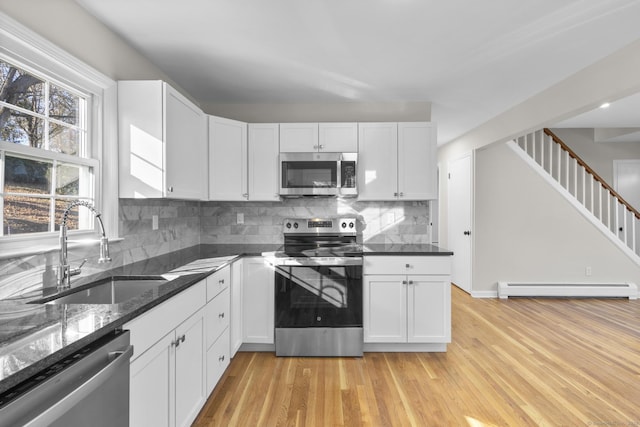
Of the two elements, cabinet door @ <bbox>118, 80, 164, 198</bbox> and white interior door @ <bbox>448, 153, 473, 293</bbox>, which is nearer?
cabinet door @ <bbox>118, 80, 164, 198</bbox>

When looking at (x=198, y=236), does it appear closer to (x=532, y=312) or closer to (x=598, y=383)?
(x=598, y=383)

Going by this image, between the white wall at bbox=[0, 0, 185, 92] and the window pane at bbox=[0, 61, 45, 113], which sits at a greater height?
the white wall at bbox=[0, 0, 185, 92]

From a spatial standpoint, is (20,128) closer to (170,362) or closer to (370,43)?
(170,362)

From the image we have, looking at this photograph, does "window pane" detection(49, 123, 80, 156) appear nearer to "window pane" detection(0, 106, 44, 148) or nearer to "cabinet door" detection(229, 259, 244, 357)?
"window pane" detection(0, 106, 44, 148)

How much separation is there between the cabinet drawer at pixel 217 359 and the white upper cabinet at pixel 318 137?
183cm

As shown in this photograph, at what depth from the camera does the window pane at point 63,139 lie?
1.83 metres

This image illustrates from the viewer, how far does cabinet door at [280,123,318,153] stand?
3.32m

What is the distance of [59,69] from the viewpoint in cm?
182

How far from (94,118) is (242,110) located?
5.72ft

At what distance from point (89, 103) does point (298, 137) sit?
1751mm

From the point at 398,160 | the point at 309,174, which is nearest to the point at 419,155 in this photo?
the point at 398,160

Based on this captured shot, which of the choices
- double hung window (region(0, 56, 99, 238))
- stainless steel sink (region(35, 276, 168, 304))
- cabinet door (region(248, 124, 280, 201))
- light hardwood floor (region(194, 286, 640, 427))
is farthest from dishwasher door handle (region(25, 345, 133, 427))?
cabinet door (region(248, 124, 280, 201))

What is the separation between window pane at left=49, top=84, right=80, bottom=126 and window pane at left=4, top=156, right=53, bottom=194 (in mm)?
308

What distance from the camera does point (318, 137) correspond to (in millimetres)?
3320
